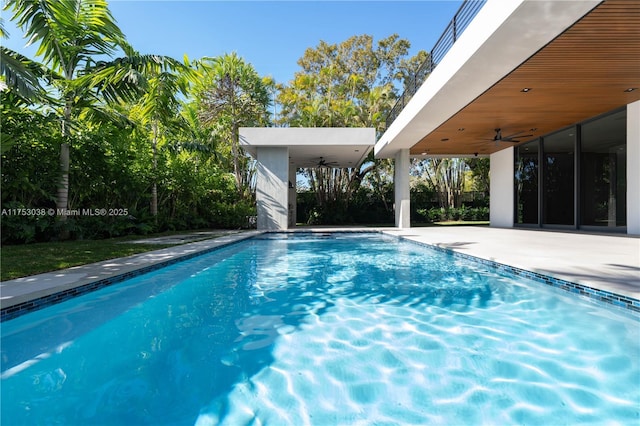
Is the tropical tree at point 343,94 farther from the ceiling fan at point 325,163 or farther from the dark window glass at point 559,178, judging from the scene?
the dark window glass at point 559,178

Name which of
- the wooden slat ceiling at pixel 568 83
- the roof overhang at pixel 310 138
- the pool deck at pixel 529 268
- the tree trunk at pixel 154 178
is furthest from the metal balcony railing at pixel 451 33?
the tree trunk at pixel 154 178

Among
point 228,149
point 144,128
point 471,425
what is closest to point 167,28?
point 144,128

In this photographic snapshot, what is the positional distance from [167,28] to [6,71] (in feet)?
20.5

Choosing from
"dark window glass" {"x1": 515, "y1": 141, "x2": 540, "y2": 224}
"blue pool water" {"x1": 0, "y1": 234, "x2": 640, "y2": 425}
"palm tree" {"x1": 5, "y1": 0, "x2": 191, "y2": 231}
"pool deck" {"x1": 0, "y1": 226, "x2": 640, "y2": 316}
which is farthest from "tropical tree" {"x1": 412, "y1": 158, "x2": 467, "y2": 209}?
"blue pool water" {"x1": 0, "y1": 234, "x2": 640, "y2": 425}

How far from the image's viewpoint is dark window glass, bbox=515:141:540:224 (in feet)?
41.9

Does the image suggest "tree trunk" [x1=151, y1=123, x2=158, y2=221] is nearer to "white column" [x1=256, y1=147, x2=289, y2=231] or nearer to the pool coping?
"white column" [x1=256, y1=147, x2=289, y2=231]

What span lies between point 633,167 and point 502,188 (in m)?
6.12

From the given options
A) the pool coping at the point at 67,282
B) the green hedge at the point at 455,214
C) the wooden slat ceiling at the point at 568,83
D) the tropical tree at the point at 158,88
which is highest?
the tropical tree at the point at 158,88

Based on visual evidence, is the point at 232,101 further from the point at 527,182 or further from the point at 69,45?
the point at 527,182

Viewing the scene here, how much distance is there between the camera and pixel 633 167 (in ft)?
26.9

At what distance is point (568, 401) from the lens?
1.91 metres

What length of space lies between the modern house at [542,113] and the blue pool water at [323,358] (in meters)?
4.00

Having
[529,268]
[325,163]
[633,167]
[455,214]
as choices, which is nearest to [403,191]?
[325,163]

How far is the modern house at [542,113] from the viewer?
4.92 m
